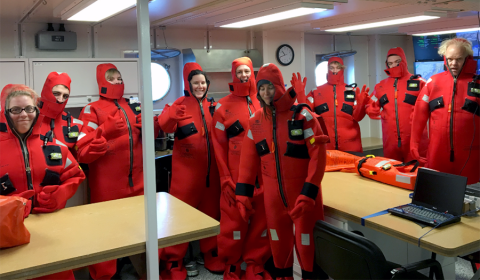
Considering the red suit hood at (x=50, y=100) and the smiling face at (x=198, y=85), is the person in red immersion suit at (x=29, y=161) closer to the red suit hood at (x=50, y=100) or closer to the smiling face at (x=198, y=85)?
the red suit hood at (x=50, y=100)

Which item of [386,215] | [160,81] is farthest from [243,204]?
[160,81]

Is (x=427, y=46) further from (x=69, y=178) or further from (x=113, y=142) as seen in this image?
(x=69, y=178)

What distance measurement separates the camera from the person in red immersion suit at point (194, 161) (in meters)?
3.57

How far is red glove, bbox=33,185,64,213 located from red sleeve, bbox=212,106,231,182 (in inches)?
53.3

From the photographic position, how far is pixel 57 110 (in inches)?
134

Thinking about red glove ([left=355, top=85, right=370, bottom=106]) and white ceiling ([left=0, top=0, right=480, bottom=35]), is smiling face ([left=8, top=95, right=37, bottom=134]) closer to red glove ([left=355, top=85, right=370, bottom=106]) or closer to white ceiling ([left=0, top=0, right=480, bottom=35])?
white ceiling ([left=0, top=0, right=480, bottom=35])

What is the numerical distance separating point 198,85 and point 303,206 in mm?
1583

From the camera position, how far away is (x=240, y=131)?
350 centimetres

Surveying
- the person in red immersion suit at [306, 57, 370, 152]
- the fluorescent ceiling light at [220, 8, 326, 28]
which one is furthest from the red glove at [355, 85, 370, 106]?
the fluorescent ceiling light at [220, 8, 326, 28]

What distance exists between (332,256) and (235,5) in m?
2.45

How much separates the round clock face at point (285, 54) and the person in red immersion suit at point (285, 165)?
2867mm

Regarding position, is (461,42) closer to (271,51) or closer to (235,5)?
(235,5)

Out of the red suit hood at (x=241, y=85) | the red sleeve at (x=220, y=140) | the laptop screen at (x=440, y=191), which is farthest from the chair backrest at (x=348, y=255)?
the red suit hood at (x=241, y=85)

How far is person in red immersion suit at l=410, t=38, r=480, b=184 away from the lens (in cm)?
369
